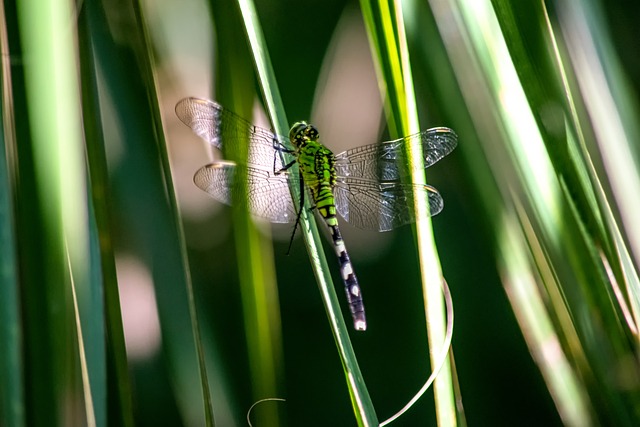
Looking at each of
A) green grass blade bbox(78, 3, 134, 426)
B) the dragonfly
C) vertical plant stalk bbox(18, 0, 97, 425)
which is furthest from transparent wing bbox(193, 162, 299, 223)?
vertical plant stalk bbox(18, 0, 97, 425)

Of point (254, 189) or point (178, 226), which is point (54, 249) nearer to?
point (178, 226)

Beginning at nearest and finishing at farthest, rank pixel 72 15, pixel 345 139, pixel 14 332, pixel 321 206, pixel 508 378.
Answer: pixel 14 332 < pixel 72 15 < pixel 508 378 < pixel 321 206 < pixel 345 139

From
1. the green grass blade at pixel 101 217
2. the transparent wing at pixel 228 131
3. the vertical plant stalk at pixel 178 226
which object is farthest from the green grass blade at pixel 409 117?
the green grass blade at pixel 101 217

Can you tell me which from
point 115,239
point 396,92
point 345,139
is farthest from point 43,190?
point 345,139

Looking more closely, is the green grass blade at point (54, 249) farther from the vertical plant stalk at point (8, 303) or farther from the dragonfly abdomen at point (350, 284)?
the dragonfly abdomen at point (350, 284)

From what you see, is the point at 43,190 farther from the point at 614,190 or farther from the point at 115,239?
the point at 614,190

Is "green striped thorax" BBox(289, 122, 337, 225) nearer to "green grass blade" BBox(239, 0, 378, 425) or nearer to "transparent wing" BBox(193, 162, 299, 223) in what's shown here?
"transparent wing" BBox(193, 162, 299, 223)

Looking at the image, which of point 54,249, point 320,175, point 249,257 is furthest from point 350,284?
point 54,249
